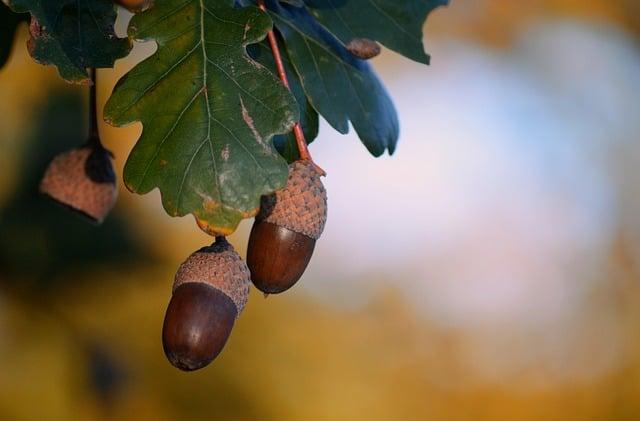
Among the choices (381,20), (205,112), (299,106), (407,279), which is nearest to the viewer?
(205,112)


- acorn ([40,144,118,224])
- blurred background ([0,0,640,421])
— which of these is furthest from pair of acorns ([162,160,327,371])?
blurred background ([0,0,640,421])

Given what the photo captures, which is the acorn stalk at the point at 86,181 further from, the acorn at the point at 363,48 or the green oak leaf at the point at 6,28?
the acorn at the point at 363,48

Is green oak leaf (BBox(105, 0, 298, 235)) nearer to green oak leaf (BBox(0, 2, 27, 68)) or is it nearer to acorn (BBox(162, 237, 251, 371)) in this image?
acorn (BBox(162, 237, 251, 371))

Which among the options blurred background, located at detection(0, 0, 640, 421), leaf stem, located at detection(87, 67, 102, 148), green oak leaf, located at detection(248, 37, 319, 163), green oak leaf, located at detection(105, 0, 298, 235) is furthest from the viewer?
blurred background, located at detection(0, 0, 640, 421)

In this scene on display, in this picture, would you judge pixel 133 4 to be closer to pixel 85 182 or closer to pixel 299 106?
pixel 299 106

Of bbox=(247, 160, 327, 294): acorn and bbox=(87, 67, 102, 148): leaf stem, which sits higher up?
bbox=(247, 160, 327, 294): acorn

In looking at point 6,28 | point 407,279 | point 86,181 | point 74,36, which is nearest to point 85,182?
point 86,181

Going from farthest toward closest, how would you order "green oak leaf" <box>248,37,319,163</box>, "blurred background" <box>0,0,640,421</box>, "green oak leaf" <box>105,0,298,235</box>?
"blurred background" <box>0,0,640,421</box>, "green oak leaf" <box>248,37,319,163</box>, "green oak leaf" <box>105,0,298,235</box>
